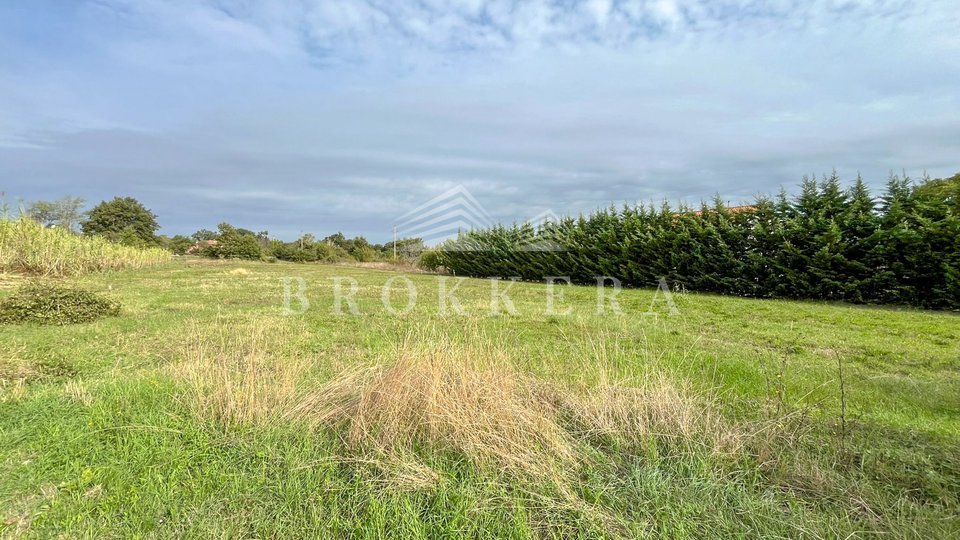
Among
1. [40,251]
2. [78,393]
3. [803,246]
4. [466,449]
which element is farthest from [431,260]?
[466,449]

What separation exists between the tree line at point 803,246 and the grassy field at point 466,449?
6.50 m

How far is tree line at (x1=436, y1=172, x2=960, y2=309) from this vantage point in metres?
9.20

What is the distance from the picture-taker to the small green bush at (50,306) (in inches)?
252

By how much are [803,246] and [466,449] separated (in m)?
11.7

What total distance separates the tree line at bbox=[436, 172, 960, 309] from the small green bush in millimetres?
13631

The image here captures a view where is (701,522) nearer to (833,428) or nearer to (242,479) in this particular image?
(833,428)

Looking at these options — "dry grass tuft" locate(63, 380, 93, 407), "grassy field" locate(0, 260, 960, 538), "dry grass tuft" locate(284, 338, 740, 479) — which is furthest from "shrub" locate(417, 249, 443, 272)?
"dry grass tuft" locate(284, 338, 740, 479)

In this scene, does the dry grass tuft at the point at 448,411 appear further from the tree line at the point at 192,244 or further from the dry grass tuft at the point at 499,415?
the tree line at the point at 192,244

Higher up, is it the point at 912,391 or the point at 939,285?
the point at 939,285

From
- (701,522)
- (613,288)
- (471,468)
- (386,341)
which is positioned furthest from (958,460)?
(613,288)

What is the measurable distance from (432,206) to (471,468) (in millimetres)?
20975

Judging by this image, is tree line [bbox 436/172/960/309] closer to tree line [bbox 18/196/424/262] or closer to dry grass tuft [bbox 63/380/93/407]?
dry grass tuft [bbox 63/380/93/407]

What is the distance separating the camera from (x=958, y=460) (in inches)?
97.2

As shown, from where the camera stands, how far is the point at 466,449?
2.51 metres
